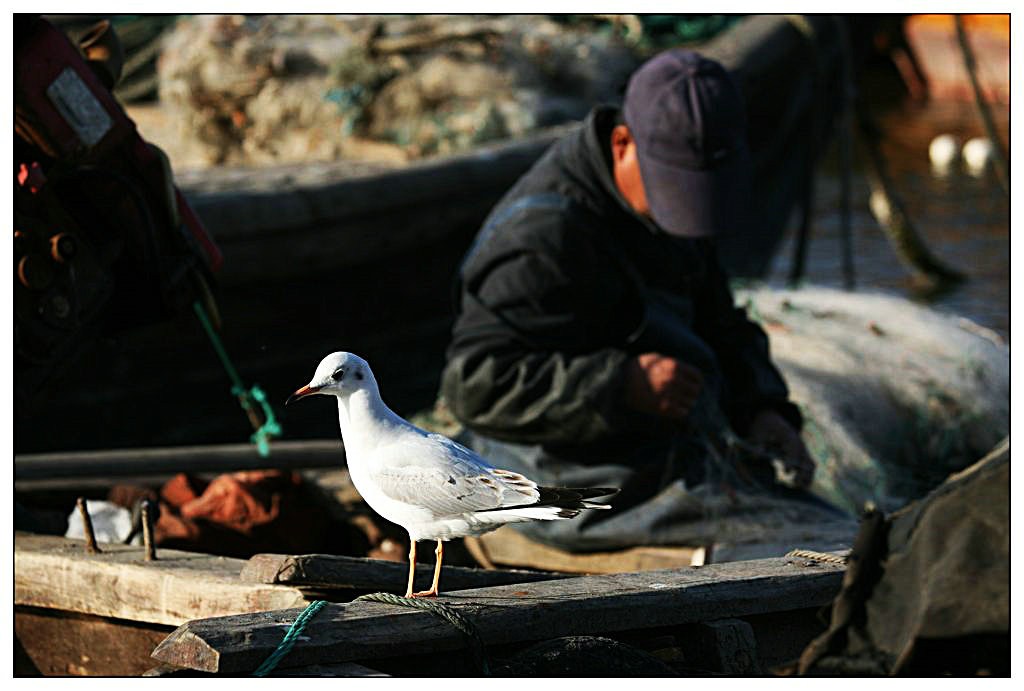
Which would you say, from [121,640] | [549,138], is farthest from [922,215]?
[121,640]

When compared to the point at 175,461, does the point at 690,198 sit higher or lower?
higher

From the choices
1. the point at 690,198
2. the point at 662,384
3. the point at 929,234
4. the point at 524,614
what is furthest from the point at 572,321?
the point at 929,234

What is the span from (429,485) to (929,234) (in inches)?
446

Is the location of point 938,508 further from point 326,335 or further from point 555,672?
point 326,335

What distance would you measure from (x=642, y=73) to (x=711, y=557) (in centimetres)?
139

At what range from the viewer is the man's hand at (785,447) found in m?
4.19

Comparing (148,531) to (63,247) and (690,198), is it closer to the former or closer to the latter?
(63,247)

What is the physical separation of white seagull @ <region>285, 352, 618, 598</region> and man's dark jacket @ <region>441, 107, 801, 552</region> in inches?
62.2

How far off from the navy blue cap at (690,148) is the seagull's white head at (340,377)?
1899 millimetres

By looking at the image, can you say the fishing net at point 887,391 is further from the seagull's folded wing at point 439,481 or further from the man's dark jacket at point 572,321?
the seagull's folded wing at point 439,481

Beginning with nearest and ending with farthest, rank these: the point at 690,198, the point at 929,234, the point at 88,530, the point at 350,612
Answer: the point at 350,612, the point at 88,530, the point at 690,198, the point at 929,234

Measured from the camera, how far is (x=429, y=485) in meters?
2.14

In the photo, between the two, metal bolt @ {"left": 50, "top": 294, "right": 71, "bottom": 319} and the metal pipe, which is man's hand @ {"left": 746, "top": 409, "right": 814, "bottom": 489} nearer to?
the metal pipe

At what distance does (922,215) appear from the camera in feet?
43.8
